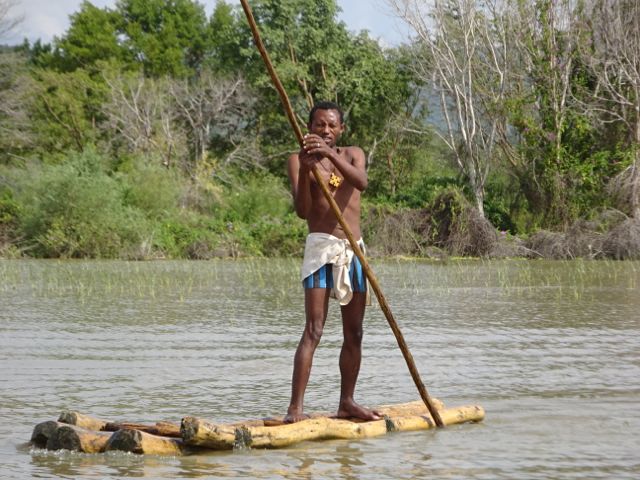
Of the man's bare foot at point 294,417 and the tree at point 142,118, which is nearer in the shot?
the man's bare foot at point 294,417

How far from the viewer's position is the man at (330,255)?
5.70 m

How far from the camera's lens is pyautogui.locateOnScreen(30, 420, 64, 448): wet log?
5.20m

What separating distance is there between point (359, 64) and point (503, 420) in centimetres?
3520

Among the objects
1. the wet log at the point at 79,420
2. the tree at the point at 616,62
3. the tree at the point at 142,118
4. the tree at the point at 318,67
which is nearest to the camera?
the wet log at the point at 79,420

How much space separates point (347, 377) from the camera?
5.91 m

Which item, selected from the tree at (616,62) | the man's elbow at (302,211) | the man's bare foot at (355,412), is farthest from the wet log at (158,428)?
the tree at (616,62)

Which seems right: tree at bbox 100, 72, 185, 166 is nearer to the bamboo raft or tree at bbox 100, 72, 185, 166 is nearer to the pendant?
the pendant

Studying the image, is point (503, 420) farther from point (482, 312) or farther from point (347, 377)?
point (482, 312)

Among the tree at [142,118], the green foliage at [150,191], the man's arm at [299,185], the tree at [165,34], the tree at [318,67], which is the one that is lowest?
the man's arm at [299,185]

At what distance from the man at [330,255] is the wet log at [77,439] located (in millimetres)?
988

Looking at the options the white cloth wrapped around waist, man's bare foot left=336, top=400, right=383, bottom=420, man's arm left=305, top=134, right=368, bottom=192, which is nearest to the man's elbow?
the white cloth wrapped around waist

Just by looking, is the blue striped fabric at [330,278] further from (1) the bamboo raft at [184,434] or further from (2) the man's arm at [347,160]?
(1) the bamboo raft at [184,434]

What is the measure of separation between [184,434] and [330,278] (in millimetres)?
1250

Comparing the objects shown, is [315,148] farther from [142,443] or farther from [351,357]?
[142,443]
